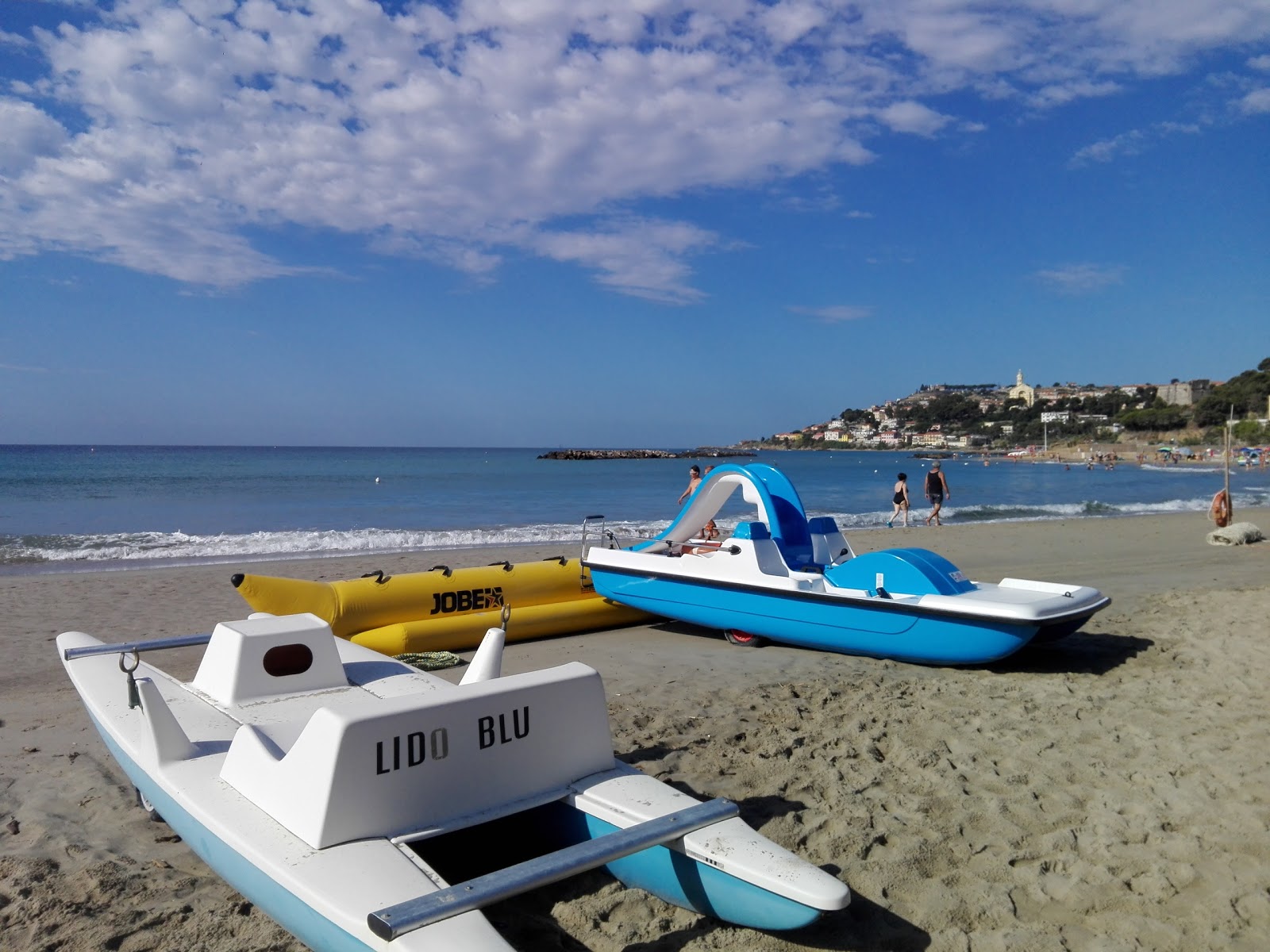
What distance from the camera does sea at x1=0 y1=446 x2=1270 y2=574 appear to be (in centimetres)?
1734

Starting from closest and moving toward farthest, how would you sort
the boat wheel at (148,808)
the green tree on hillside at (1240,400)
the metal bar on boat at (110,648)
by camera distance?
the boat wheel at (148,808) < the metal bar on boat at (110,648) < the green tree on hillside at (1240,400)

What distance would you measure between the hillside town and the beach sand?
179ft

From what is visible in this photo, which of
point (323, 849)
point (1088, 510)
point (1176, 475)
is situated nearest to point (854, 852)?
point (323, 849)

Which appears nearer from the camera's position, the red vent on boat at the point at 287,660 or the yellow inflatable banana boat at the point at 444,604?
the red vent on boat at the point at 287,660

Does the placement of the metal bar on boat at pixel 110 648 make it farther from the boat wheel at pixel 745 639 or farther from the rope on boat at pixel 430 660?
the boat wheel at pixel 745 639

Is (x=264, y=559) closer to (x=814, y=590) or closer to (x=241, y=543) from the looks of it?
(x=241, y=543)

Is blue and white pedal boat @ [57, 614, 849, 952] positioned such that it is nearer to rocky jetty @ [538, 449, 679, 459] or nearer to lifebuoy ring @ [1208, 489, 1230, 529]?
A: lifebuoy ring @ [1208, 489, 1230, 529]

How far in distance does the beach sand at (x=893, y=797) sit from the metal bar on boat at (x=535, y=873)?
43 centimetres

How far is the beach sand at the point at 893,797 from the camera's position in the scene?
3070 millimetres

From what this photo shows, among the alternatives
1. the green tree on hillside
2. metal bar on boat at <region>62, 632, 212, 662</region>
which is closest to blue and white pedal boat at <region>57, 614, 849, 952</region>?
metal bar on boat at <region>62, 632, 212, 662</region>

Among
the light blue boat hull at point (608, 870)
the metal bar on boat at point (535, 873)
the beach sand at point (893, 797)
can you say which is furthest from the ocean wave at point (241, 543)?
the metal bar on boat at point (535, 873)

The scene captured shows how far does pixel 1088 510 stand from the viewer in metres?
26.6

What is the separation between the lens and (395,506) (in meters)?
28.3

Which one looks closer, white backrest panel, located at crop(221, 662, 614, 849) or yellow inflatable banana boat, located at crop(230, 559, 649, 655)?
white backrest panel, located at crop(221, 662, 614, 849)
